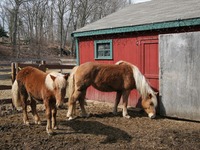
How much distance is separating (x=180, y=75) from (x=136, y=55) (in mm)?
1864

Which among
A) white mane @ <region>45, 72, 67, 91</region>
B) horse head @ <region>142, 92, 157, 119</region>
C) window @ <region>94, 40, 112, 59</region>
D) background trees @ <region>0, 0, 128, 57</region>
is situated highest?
background trees @ <region>0, 0, 128, 57</region>

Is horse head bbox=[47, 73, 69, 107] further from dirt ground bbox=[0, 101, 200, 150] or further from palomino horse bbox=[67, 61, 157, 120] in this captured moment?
palomino horse bbox=[67, 61, 157, 120]

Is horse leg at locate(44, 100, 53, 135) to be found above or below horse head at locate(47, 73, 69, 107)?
below

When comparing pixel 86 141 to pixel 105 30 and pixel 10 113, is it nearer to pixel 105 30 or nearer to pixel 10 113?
pixel 10 113

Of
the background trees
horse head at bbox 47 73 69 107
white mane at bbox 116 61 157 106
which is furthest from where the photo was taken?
the background trees

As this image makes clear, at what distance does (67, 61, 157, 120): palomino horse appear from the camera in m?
7.08

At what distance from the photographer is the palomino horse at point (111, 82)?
23.2 feet

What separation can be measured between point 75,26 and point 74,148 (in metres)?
45.8

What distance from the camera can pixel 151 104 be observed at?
7.07 metres

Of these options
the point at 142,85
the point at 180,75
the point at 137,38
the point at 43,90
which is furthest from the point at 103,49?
the point at 43,90

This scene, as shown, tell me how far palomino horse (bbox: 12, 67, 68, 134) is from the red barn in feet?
10.4

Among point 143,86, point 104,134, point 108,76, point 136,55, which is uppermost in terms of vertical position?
point 136,55

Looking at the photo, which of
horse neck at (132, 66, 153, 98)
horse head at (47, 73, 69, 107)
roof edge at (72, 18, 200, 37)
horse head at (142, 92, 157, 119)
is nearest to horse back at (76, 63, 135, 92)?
horse neck at (132, 66, 153, 98)

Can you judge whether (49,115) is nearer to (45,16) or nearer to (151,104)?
(151,104)
